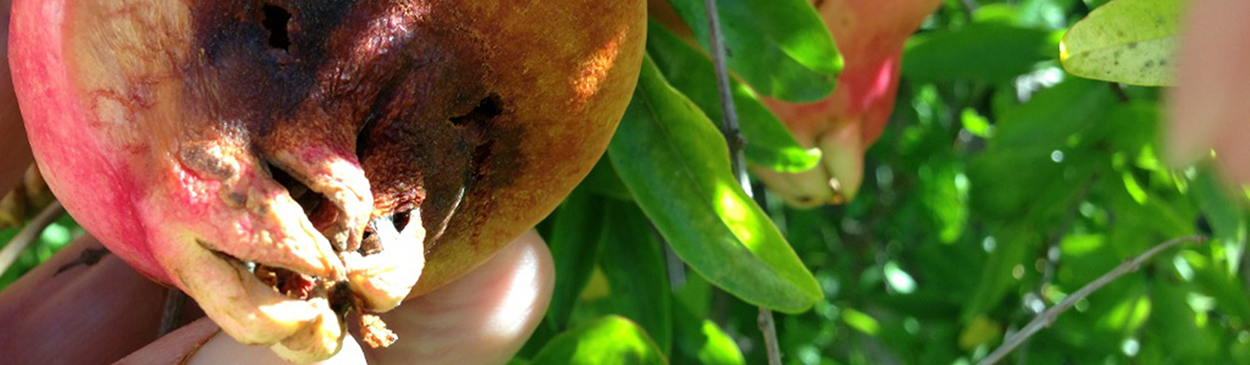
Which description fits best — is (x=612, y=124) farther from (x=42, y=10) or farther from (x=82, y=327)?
(x=82, y=327)

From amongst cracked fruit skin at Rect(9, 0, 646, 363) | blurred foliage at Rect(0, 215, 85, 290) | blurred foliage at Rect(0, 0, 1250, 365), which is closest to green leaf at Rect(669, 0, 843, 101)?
blurred foliage at Rect(0, 0, 1250, 365)

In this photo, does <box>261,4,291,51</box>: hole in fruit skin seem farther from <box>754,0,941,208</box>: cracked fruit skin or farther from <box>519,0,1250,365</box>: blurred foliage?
<box>754,0,941,208</box>: cracked fruit skin

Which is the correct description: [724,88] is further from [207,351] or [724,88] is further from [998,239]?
[998,239]

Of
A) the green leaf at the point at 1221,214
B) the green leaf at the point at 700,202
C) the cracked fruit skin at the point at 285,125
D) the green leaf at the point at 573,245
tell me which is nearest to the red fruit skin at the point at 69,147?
the cracked fruit skin at the point at 285,125

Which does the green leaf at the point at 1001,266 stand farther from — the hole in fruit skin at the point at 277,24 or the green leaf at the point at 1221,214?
the hole in fruit skin at the point at 277,24

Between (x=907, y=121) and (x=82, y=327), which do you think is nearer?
(x=82, y=327)

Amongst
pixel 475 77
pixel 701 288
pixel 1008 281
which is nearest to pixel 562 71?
pixel 475 77

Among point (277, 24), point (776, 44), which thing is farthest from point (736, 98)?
point (277, 24)
